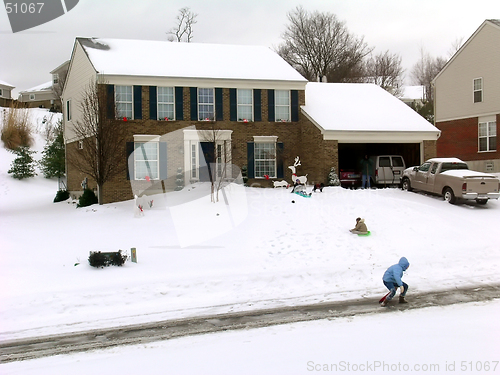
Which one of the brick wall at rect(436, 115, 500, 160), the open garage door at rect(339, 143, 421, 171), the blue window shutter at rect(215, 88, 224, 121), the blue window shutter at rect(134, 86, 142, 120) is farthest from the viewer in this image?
the brick wall at rect(436, 115, 500, 160)

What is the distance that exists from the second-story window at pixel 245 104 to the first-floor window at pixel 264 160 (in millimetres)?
1553

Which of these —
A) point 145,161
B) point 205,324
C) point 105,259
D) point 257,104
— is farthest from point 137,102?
point 205,324

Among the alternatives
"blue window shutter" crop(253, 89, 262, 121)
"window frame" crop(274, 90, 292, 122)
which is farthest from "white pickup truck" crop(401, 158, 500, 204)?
"blue window shutter" crop(253, 89, 262, 121)

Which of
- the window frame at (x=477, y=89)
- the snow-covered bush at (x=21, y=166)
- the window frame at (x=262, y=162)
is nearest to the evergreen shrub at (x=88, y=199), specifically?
the window frame at (x=262, y=162)

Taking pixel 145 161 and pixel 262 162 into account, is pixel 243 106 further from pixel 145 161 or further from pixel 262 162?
pixel 145 161

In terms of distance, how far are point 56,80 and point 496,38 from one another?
199 feet

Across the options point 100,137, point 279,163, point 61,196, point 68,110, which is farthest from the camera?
point 61,196

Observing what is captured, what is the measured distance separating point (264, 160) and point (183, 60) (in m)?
7.26

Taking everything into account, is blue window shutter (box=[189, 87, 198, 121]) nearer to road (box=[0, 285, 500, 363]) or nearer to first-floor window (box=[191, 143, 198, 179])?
first-floor window (box=[191, 143, 198, 179])

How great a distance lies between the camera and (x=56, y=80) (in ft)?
232

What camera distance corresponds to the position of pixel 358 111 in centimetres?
2738

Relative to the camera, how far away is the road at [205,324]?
827 cm

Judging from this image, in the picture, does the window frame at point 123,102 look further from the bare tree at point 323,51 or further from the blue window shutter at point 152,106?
the bare tree at point 323,51

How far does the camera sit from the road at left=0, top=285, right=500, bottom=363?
827cm
